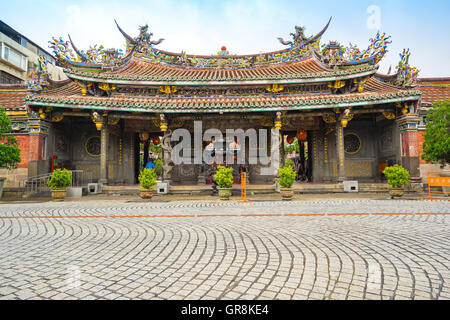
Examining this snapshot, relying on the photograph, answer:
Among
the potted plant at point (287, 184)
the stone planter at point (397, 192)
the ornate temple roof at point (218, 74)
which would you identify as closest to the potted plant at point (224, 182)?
the potted plant at point (287, 184)

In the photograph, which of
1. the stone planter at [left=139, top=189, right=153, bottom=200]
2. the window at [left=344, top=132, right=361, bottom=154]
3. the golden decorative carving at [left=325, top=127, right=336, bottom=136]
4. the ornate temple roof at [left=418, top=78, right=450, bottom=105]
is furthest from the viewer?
the ornate temple roof at [left=418, top=78, right=450, bottom=105]

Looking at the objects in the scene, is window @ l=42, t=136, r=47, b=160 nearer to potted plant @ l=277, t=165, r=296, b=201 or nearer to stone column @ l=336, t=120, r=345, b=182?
potted plant @ l=277, t=165, r=296, b=201


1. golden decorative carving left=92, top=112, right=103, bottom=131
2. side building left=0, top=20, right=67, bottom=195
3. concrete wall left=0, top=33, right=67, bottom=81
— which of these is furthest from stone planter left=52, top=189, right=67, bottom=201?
concrete wall left=0, top=33, right=67, bottom=81

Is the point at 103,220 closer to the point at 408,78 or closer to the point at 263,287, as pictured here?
the point at 263,287

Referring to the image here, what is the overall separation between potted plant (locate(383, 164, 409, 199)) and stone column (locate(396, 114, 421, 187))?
9.55ft

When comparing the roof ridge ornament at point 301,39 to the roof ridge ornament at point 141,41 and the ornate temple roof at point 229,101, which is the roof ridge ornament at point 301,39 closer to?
the ornate temple roof at point 229,101

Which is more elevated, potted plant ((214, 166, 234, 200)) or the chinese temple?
the chinese temple

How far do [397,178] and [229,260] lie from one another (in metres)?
9.13

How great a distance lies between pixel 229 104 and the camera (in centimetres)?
1202

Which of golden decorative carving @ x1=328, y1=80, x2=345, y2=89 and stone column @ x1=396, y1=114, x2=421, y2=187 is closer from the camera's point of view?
stone column @ x1=396, y1=114, x2=421, y2=187

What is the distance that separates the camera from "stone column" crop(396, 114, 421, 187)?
449 inches

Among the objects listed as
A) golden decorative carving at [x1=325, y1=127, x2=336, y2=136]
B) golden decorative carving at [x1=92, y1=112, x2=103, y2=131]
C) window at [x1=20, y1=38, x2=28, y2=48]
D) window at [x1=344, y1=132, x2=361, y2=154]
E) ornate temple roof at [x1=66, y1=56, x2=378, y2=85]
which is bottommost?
window at [x1=344, y1=132, x2=361, y2=154]

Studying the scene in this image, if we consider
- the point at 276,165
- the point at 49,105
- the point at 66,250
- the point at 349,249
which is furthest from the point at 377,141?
the point at 49,105

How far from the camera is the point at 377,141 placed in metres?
13.8
